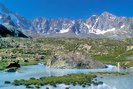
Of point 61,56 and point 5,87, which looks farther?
point 61,56

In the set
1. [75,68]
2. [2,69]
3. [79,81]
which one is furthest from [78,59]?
[79,81]

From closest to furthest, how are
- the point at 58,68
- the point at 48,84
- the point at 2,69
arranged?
the point at 48,84 < the point at 2,69 < the point at 58,68

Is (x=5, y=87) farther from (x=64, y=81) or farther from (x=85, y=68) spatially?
(x=85, y=68)

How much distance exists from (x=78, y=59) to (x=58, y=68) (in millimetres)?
11252

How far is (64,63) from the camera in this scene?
14375 centimetres

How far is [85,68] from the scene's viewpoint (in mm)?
143750

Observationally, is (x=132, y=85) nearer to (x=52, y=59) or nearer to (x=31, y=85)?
(x=31, y=85)

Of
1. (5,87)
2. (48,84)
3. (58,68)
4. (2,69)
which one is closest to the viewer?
(5,87)

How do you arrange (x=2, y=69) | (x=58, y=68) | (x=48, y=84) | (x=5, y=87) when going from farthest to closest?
(x=58, y=68) → (x=2, y=69) → (x=48, y=84) → (x=5, y=87)

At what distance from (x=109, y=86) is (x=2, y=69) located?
6102 centimetres

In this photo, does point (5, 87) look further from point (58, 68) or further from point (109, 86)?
point (58, 68)

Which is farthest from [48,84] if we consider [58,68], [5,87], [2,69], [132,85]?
[58,68]

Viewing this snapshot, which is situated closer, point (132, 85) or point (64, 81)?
point (132, 85)

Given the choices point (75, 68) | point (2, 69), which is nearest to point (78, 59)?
point (75, 68)
